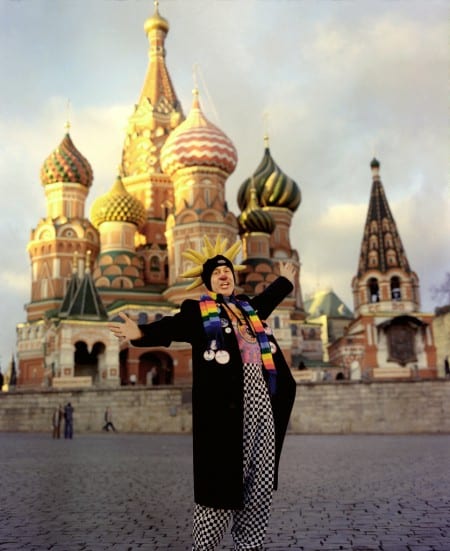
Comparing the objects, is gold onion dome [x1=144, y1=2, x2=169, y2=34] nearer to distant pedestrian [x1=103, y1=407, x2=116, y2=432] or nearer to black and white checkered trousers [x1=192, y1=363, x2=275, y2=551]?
distant pedestrian [x1=103, y1=407, x2=116, y2=432]

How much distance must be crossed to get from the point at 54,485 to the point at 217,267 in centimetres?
527

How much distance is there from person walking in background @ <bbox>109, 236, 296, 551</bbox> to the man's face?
4.2 inches

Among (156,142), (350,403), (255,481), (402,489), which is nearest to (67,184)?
(156,142)

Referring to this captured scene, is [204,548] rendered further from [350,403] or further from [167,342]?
[350,403]

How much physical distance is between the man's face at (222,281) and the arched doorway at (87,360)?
28.6 metres

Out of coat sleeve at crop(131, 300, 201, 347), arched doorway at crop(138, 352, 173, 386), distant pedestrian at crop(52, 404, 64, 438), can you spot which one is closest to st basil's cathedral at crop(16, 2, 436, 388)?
arched doorway at crop(138, 352, 173, 386)

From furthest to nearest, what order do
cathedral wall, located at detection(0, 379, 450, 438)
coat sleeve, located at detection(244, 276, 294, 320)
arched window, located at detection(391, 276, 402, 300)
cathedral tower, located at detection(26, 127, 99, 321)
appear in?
cathedral tower, located at detection(26, 127, 99, 321) < arched window, located at detection(391, 276, 402, 300) < cathedral wall, located at detection(0, 379, 450, 438) < coat sleeve, located at detection(244, 276, 294, 320)

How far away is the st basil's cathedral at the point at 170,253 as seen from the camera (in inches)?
1494

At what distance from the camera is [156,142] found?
154 feet

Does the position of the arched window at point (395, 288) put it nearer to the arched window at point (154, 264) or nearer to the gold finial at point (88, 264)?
the arched window at point (154, 264)

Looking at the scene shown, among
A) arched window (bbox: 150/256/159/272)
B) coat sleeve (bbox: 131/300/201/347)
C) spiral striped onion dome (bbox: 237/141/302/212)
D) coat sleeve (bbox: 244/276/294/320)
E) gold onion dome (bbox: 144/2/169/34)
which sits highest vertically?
gold onion dome (bbox: 144/2/169/34)

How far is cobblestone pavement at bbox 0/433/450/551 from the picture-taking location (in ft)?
16.3

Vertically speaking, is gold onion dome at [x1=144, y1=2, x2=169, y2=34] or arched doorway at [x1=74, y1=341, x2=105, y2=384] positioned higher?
gold onion dome at [x1=144, y1=2, x2=169, y2=34]

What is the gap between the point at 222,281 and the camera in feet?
14.8
